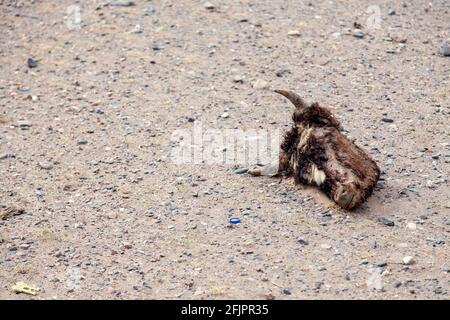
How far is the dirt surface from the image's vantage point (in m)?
4.80

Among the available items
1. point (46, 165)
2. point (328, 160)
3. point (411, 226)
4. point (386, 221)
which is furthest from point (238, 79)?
point (411, 226)

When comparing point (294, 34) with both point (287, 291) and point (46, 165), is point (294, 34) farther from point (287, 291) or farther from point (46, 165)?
point (287, 291)

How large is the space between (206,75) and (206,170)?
161cm

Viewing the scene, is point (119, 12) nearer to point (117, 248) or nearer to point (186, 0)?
point (186, 0)

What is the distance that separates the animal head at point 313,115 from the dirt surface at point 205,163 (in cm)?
49

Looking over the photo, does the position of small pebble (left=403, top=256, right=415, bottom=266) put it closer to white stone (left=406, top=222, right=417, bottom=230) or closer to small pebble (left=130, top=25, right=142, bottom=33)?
white stone (left=406, top=222, right=417, bottom=230)

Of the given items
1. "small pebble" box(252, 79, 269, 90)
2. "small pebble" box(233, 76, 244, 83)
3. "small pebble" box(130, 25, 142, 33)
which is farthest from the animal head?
"small pebble" box(130, 25, 142, 33)

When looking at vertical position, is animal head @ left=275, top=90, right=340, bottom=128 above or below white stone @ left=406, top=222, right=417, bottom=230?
above

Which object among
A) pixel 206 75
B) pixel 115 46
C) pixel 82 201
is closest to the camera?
pixel 82 201

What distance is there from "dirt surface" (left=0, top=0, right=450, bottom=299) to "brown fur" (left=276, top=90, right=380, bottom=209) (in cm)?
13

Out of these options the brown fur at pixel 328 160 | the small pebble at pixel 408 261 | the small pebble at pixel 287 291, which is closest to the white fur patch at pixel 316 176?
the brown fur at pixel 328 160

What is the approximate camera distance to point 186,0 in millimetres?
8602

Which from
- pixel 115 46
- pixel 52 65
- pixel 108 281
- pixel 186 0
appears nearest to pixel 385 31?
pixel 186 0
